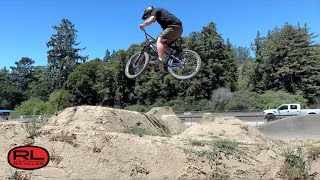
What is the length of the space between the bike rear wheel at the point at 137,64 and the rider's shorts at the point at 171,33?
5.16 ft

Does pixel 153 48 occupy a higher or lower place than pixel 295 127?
higher

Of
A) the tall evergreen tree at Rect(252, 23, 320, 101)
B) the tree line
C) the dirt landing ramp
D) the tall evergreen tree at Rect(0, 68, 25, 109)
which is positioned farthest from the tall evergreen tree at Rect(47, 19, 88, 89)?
the dirt landing ramp

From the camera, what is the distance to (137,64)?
13.7 m

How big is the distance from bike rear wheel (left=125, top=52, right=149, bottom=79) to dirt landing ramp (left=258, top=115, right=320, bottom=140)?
10.3 m

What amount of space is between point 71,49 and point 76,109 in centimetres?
9630

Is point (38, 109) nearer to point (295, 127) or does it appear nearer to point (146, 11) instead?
point (295, 127)

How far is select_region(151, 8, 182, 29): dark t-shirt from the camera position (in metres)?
11.7

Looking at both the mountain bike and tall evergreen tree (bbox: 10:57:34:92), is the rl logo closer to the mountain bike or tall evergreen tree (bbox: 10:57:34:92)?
the mountain bike

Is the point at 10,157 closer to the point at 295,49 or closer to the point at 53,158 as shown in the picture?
the point at 53,158

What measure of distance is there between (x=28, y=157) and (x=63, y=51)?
10130cm

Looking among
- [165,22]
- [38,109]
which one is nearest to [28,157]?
[165,22]

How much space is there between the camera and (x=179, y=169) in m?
9.05

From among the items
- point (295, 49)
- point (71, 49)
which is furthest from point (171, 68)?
point (71, 49)

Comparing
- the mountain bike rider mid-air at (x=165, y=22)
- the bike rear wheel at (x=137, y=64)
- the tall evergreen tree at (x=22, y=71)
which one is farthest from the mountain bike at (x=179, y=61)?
the tall evergreen tree at (x=22, y=71)
